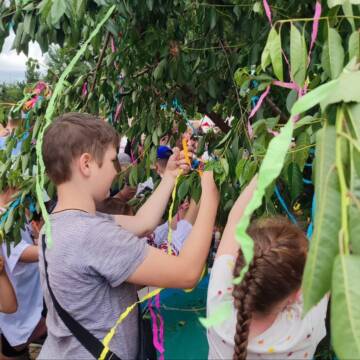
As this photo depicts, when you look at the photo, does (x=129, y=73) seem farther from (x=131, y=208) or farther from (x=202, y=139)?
(x=131, y=208)

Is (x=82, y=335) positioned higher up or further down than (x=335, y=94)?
further down

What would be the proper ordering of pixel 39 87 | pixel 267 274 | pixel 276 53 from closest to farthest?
pixel 276 53 < pixel 267 274 < pixel 39 87

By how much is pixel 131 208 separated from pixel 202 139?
47cm

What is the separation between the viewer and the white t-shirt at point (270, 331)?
1054 mm

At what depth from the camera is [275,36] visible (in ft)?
2.91

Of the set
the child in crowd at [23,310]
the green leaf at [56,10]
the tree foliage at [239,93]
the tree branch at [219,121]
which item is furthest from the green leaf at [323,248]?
the child in crowd at [23,310]

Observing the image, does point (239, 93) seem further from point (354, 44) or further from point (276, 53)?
point (354, 44)

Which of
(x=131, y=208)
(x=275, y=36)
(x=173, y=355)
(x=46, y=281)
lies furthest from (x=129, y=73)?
(x=173, y=355)

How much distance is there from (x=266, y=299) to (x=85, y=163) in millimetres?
589

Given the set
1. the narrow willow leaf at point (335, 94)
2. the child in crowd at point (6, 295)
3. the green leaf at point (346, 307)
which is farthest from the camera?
the child in crowd at point (6, 295)

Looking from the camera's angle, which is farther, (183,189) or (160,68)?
(160,68)

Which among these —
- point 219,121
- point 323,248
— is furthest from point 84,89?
point 323,248

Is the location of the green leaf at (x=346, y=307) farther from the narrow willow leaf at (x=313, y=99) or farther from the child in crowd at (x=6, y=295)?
the child in crowd at (x=6, y=295)

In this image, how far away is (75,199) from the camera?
4.04ft
